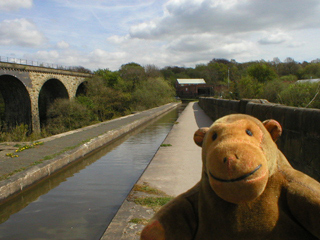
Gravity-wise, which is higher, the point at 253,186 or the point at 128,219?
the point at 253,186

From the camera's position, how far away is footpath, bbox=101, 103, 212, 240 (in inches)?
125

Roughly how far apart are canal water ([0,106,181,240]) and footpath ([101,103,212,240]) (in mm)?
441

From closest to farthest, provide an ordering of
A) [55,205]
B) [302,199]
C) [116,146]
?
[302,199] → [55,205] → [116,146]

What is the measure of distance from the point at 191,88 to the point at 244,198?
87.3m

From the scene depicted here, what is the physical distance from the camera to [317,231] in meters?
1.50

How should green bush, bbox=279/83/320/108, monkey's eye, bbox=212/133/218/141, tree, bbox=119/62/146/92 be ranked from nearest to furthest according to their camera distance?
monkey's eye, bbox=212/133/218/141
green bush, bbox=279/83/320/108
tree, bbox=119/62/146/92

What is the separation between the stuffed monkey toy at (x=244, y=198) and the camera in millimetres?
1441

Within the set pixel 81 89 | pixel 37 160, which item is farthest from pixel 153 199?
pixel 81 89

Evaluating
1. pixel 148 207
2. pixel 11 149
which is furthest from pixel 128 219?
pixel 11 149

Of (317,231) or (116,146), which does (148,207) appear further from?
(116,146)

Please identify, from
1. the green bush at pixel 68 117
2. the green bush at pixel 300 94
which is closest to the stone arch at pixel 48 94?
the green bush at pixel 68 117

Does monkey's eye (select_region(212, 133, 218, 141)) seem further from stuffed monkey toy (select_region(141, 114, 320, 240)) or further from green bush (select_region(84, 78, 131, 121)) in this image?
green bush (select_region(84, 78, 131, 121))

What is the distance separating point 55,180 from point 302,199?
18.2 feet

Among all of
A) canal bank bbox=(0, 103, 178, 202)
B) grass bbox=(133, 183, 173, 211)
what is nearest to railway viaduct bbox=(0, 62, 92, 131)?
canal bank bbox=(0, 103, 178, 202)
